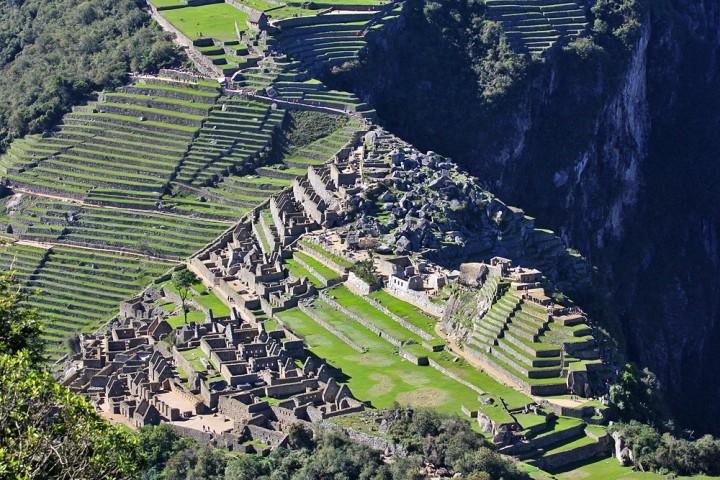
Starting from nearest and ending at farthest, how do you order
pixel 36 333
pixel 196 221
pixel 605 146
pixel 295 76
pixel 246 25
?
pixel 36 333 → pixel 196 221 → pixel 295 76 → pixel 246 25 → pixel 605 146

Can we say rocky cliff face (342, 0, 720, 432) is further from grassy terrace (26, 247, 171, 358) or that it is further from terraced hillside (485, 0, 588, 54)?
grassy terrace (26, 247, 171, 358)

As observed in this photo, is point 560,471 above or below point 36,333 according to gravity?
below

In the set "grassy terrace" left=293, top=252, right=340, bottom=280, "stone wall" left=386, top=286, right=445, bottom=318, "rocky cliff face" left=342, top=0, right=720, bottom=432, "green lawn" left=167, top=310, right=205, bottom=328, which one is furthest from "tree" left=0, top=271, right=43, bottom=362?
"rocky cliff face" left=342, top=0, right=720, bottom=432

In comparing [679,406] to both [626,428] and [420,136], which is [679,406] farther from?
[626,428]

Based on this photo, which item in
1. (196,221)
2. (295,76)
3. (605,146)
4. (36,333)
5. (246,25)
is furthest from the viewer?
(605,146)

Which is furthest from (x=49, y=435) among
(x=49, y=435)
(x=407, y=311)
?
(x=407, y=311)

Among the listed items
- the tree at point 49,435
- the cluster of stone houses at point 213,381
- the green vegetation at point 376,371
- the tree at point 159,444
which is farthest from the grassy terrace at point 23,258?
the tree at point 49,435

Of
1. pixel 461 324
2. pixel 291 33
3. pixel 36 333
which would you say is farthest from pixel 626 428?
pixel 291 33
